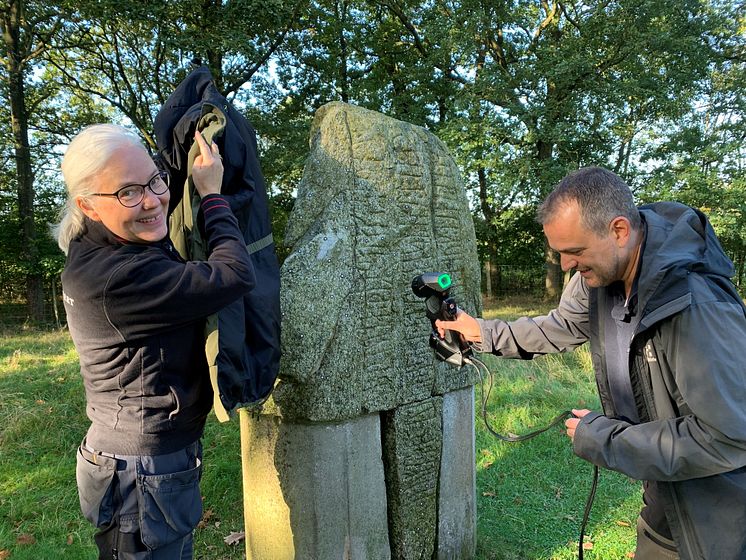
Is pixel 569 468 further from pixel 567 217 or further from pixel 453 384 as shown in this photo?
pixel 567 217

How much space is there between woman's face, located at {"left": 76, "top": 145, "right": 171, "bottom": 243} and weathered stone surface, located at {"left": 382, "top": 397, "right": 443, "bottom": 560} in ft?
6.19

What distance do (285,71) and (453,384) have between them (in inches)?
542

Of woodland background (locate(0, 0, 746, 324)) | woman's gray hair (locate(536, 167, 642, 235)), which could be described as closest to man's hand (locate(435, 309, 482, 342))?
woman's gray hair (locate(536, 167, 642, 235))

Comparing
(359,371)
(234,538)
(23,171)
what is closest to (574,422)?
(359,371)

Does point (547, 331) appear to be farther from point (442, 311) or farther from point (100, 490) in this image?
point (100, 490)

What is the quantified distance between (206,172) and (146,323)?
63 centimetres

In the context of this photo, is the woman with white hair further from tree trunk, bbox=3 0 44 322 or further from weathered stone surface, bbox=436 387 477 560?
tree trunk, bbox=3 0 44 322

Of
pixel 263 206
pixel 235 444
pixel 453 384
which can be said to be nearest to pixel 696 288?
pixel 263 206

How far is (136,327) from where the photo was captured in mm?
1761

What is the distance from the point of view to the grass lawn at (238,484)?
3877 mm

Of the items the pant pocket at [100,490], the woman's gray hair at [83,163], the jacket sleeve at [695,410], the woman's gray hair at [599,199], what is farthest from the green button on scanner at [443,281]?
the pant pocket at [100,490]

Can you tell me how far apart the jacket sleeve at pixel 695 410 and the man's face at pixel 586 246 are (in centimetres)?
Result: 29

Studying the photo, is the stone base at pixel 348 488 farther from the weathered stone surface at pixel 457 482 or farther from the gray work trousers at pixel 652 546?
the gray work trousers at pixel 652 546

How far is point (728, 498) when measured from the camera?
1770 millimetres
